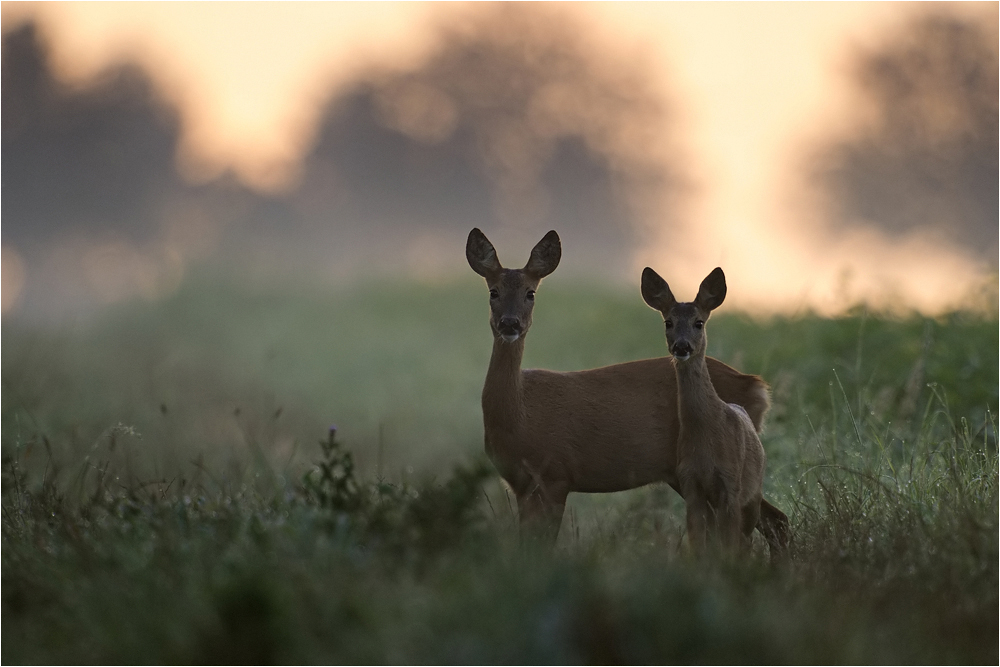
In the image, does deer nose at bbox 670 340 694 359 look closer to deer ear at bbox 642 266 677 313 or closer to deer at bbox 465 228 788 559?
deer ear at bbox 642 266 677 313

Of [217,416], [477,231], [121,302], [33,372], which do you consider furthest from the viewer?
[121,302]

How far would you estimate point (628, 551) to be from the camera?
15.3 feet

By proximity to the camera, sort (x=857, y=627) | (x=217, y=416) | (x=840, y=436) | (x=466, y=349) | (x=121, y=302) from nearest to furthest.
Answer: (x=857, y=627) → (x=840, y=436) → (x=217, y=416) → (x=466, y=349) → (x=121, y=302)

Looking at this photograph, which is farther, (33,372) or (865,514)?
(33,372)

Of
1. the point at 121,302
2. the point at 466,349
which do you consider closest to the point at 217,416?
the point at 466,349

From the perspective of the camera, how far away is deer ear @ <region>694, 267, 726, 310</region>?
552 cm

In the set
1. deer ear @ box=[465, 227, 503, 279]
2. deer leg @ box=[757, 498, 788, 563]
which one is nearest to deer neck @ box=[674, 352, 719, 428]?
deer leg @ box=[757, 498, 788, 563]

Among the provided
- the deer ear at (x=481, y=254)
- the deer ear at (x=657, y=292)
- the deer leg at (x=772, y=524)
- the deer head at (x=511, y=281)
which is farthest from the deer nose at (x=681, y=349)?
the deer ear at (x=481, y=254)

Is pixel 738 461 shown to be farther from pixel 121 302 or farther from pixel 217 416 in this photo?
pixel 121 302

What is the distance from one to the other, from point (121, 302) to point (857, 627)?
56.5ft

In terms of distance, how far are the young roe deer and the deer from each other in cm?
21

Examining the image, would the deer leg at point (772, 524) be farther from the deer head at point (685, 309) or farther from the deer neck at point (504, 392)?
the deer neck at point (504, 392)

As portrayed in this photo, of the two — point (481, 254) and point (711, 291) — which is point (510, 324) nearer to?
point (481, 254)

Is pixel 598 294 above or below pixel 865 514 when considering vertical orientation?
above
